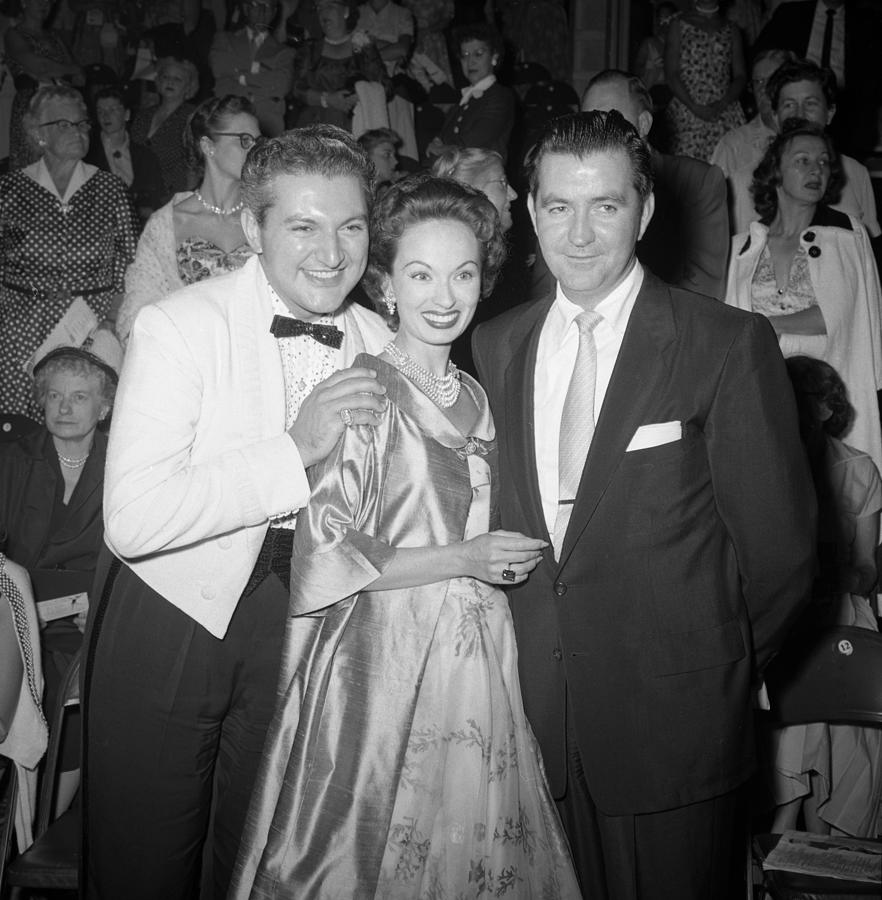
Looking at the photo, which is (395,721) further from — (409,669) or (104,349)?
(104,349)

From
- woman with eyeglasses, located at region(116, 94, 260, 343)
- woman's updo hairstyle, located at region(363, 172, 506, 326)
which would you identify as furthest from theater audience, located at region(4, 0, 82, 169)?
woman's updo hairstyle, located at region(363, 172, 506, 326)

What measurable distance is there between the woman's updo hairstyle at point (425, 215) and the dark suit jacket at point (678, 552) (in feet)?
1.20

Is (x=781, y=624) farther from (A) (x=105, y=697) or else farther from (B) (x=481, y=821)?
(A) (x=105, y=697)

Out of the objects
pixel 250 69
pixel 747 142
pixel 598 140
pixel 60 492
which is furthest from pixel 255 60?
pixel 598 140

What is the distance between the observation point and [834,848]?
2.51m

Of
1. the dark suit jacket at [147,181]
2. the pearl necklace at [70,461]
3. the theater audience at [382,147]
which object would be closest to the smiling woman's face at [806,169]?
the theater audience at [382,147]

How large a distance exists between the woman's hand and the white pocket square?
0.27 meters

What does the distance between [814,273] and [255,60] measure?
361 centimetres

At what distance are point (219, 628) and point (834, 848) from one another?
157 centimetres

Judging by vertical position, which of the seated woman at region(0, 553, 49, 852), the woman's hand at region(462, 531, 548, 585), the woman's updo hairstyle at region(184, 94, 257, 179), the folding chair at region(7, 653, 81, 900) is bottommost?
the folding chair at region(7, 653, 81, 900)

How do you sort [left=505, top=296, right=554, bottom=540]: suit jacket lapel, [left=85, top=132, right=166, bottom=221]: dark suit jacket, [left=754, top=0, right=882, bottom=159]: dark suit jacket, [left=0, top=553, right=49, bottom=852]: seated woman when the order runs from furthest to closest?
[left=85, top=132, right=166, bottom=221]: dark suit jacket < [left=754, top=0, right=882, bottom=159]: dark suit jacket < [left=0, top=553, right=49, bottom=852]: seated woman < [left=505, top=296, right=554, bottom=540]: suit jacket lapel

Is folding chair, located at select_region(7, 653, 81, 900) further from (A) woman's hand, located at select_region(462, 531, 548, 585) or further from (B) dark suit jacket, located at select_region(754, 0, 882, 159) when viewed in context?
(B) dark suit jacket, located at select_region(754, 0, 882, 159)

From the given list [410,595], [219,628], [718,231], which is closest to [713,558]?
[410,595]

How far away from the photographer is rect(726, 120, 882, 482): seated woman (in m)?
4.21
